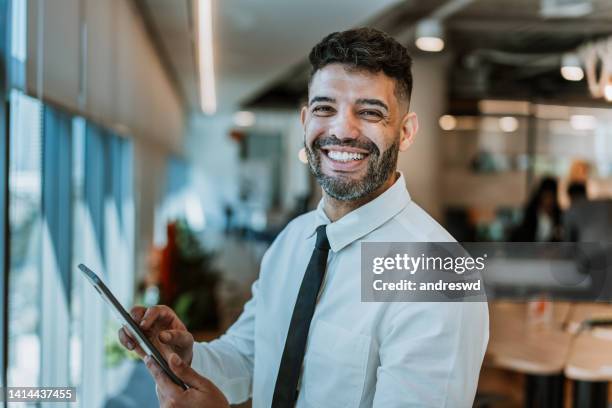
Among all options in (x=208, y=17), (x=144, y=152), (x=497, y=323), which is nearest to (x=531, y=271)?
(x=497, y=323)

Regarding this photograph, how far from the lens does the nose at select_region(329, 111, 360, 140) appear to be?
3.61 ft

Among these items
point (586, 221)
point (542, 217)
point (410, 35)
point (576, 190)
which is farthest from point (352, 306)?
point (576, 190)

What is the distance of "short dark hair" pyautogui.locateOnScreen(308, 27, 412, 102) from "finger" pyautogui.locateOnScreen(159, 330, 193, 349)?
1.69 ft

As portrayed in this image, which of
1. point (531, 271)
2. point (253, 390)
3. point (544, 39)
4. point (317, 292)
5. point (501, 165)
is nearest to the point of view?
point (317, 292)

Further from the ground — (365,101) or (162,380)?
(365,101)

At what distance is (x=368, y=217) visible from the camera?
1.19 meters

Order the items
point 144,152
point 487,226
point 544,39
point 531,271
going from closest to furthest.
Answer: point 531,271
point 487,226
point 544,39
point 144,152

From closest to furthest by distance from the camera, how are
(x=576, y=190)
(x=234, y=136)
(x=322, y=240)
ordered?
(x=322, y=240) → (x=576, y=190) → (x=234, y=136)

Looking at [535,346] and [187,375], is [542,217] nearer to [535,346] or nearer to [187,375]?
[535,346]

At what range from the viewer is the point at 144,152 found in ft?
18.0

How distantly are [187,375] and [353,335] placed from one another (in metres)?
0.28

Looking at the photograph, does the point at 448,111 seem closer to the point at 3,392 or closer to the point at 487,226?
the point at 487,226

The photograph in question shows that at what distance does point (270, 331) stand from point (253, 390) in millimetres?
128

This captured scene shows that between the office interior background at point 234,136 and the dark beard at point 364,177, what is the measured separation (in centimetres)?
7
